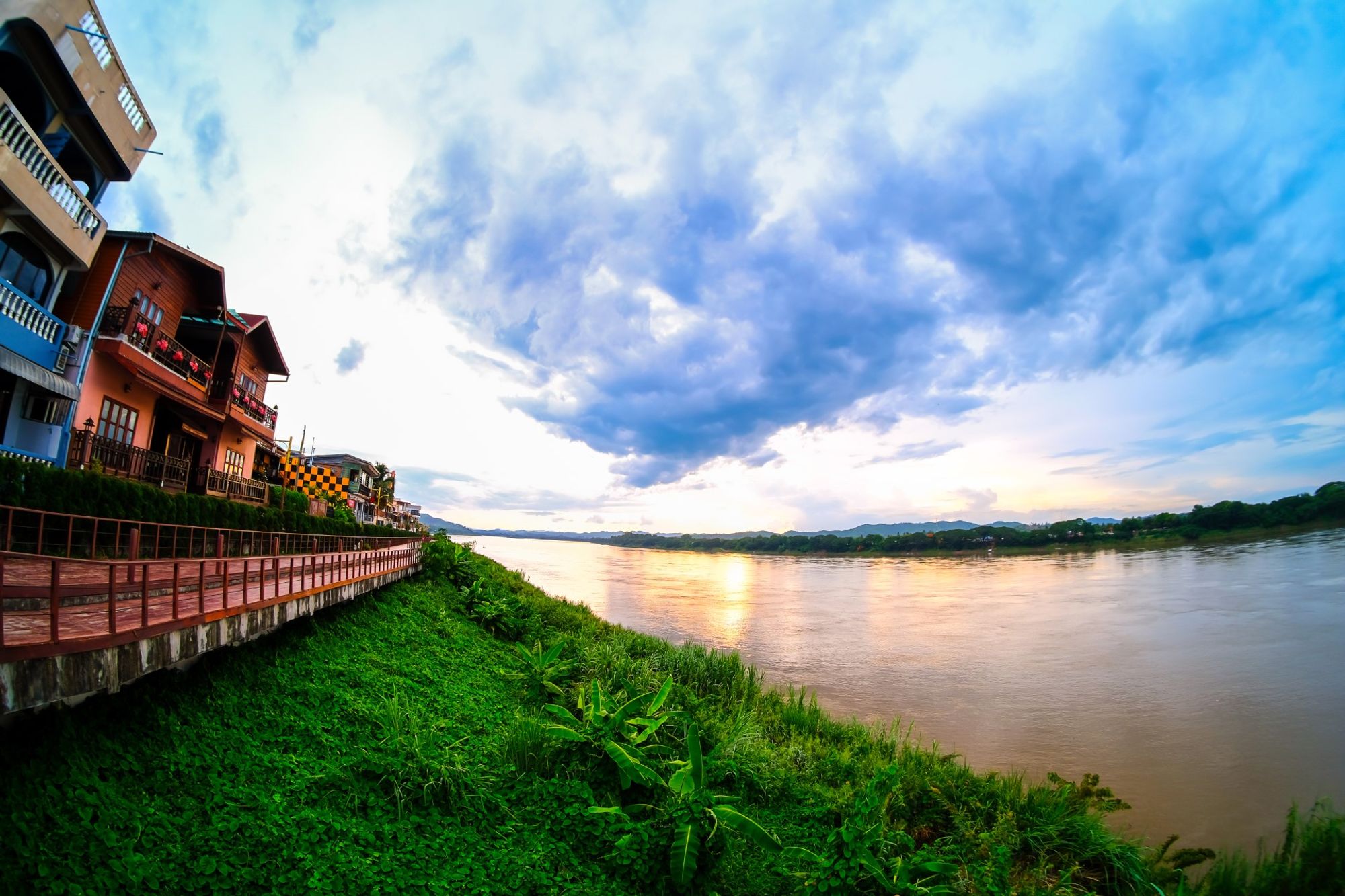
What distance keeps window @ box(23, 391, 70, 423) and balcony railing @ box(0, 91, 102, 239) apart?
4.02 metres

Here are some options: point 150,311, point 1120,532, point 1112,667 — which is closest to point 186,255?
point 150,311

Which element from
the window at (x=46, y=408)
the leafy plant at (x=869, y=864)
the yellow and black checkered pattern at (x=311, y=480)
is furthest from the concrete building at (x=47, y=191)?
the leafy plant at (x=869, y=864)

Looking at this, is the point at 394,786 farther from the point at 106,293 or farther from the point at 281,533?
the point at 106,293

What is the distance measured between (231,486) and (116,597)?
13.7 meters

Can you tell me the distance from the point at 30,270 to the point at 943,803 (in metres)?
20.0

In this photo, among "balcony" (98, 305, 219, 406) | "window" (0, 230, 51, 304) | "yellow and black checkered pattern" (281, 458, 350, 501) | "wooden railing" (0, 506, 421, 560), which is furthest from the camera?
"yellow and black checkered pattern" (281, 458, 350, 501)

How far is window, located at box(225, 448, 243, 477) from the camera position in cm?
1939

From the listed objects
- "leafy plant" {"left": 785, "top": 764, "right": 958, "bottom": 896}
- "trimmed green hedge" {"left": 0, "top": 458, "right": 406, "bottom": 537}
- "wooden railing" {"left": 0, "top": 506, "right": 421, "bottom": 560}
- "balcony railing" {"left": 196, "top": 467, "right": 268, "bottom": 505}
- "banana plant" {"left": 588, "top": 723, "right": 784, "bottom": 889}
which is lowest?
"leafy plant" {"left": 785, "top": 764, "right": 958, "bottom": 896}

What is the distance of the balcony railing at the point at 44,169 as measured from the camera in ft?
33.0

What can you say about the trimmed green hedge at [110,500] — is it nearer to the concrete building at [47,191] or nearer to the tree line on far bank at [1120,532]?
the concrete building at [47,191]

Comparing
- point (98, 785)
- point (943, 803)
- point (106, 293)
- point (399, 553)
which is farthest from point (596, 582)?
point (98, 785)

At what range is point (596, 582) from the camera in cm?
4150

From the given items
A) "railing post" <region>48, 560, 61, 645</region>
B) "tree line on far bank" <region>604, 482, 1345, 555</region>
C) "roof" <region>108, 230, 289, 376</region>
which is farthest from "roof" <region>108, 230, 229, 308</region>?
"tree line on far bank" <region>604, 482, 1345, 555</region>

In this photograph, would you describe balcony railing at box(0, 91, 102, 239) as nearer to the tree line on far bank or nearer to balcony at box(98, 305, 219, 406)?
balcony at box(98, 305, 219, 406)
